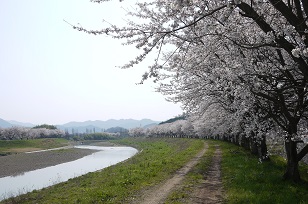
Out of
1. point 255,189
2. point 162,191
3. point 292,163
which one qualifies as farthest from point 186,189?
point 292,163

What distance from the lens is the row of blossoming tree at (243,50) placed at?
8.03 m

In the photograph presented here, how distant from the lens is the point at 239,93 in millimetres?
14352

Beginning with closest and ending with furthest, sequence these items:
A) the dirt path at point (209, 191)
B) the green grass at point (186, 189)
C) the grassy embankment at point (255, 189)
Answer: the grassy embankment at point (255, 189) → the dirt path at point (209, 191) → the green grass at point (186, 189)

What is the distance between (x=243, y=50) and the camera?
13.8 meters

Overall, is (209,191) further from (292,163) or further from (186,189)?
(292,163)

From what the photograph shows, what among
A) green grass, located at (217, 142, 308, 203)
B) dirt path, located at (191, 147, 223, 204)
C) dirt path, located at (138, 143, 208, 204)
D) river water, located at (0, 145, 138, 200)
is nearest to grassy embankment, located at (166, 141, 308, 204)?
green grass, located at (217, 142, 308, 203)

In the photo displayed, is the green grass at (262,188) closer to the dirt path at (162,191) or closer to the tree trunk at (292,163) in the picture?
the tree trunk at (292,163)

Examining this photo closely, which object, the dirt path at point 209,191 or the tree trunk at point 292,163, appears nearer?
the dirt path at point 209,191

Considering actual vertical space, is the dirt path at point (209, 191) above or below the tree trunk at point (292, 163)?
below

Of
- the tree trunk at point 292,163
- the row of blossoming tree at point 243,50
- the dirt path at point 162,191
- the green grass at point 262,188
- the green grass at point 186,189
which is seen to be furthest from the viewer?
the tree trunk at point 292,163

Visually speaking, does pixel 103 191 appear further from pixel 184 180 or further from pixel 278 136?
pixel 278 136

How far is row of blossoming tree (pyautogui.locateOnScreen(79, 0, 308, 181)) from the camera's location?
803cm

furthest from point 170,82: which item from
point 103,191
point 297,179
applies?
point 297,179

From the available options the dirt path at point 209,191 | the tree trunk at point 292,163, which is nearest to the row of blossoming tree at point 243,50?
the tree trunk at point 292,163
